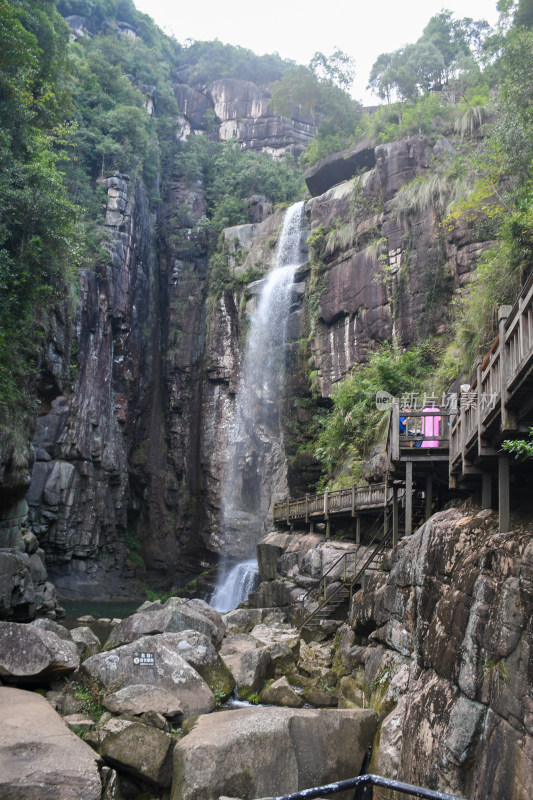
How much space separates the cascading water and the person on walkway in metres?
17.3

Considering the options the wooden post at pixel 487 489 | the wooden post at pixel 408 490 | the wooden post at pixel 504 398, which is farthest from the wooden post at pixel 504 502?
the wooden post at pixel 408 490

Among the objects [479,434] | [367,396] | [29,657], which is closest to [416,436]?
[479,434]

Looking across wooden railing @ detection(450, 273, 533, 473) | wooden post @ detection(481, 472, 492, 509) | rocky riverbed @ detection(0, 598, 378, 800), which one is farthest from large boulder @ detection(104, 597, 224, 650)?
wooden railing @ detection(450, 273, 533, 473)

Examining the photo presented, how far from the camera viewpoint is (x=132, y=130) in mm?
35844

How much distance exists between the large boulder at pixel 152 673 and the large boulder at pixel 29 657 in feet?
1.37

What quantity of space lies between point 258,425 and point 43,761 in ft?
82.7

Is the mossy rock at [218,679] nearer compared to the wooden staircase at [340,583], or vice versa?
the mossy rock at [218,679]

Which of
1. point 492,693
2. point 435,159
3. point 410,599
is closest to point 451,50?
point 435,159

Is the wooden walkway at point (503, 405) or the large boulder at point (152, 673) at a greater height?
the wooden walkway at point (503, 405)

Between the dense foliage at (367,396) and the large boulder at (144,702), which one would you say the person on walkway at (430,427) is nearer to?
the large boulder at (144,702)

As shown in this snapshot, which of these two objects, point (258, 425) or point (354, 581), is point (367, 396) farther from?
point (258, 425)

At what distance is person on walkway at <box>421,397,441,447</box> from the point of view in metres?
12.6

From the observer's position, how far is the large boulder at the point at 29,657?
31.0 ft

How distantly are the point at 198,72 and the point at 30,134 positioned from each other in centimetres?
4073
